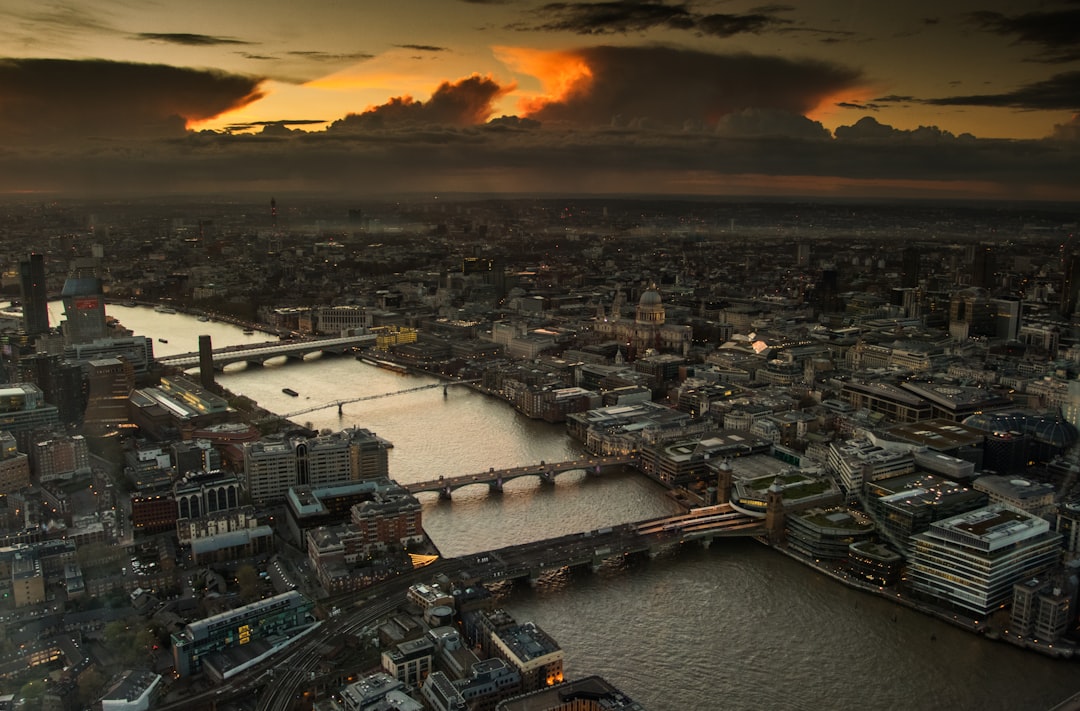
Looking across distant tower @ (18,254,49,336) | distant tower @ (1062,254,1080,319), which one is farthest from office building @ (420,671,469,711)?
distant tower @ (1062,254,1080,319)

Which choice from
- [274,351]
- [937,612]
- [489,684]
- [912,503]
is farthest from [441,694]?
[274,351]

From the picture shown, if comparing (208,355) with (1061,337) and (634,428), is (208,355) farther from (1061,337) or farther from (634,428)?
(1061,337)

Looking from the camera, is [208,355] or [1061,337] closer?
[1061,337]

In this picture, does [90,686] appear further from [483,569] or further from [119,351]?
[119,351]

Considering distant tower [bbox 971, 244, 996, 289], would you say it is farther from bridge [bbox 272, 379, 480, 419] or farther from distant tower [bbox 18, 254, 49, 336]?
distant tower [bbox 18, 254, 49, 336]

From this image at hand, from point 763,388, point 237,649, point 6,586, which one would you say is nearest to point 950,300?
point 763,388
